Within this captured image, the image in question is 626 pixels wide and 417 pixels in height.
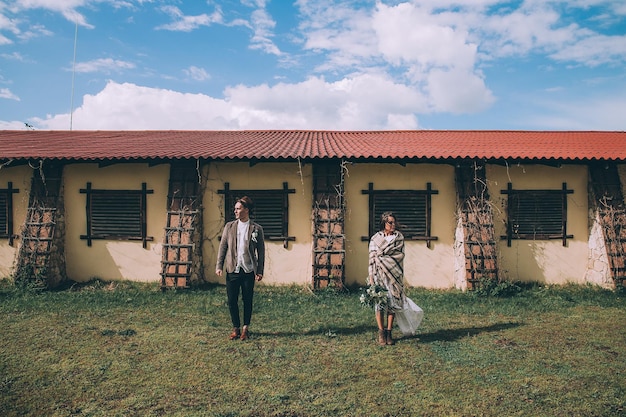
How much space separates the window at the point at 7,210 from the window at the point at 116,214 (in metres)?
1.60

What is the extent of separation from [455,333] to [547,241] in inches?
168

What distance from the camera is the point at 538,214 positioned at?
8734mm

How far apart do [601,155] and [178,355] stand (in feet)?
28.1

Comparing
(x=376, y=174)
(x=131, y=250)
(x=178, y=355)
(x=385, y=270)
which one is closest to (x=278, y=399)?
(x=178, y=355)

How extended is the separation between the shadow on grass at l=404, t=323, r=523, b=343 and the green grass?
15 millimetres

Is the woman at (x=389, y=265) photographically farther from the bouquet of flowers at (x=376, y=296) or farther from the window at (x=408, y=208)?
the window at (x=408, y=208)

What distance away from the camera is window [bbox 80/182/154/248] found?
895 cm

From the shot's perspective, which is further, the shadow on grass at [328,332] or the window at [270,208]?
the window at [270,208]

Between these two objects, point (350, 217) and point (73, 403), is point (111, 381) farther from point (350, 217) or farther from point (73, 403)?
point (350, 217)

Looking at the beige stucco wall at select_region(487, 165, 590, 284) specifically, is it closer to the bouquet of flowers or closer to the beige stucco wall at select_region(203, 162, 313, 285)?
the beige stucco wall at select_region(203, 162, 313, 285)

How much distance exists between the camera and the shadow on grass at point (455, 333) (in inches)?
219

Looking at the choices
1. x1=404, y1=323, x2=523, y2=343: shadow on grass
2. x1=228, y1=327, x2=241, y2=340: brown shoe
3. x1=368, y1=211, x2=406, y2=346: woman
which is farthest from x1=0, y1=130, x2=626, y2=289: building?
x1=368, y1=211, x2=406, y2=346: woman

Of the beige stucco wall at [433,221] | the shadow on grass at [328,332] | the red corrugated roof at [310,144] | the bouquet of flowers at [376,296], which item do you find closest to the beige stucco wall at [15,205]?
the red corrugated roof at [310,144]

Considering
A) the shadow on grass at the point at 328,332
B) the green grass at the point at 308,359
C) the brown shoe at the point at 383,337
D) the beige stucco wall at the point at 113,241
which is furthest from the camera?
the beige stucco wall at the point at 113,241
